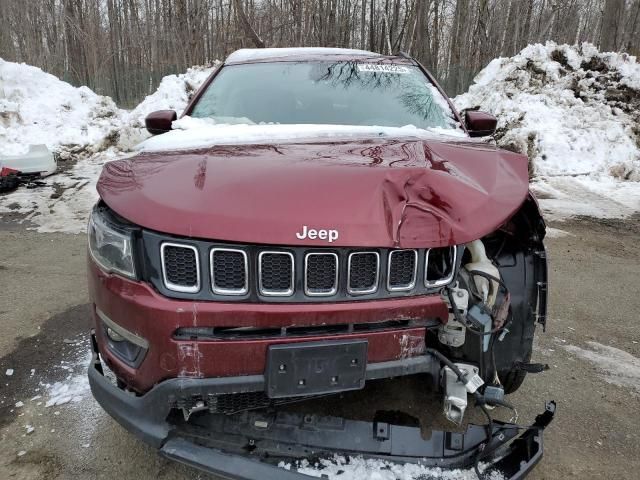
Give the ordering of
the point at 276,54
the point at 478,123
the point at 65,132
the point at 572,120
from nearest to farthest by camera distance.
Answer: the point at 478,123
the point at 276,54
the point at 572,120
the point at 65,132

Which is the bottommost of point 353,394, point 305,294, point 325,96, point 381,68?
point 353,394

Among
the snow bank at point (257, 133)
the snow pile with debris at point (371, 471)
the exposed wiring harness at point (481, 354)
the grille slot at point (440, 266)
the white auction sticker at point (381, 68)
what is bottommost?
the snow pile with debris at point (371, 471)

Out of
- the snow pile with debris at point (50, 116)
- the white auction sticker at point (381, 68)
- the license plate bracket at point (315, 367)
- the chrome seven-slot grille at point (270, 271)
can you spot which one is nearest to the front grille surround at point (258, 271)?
the chrome seven-slot grille at point (270, 271)

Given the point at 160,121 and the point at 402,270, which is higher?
the point at 160,121

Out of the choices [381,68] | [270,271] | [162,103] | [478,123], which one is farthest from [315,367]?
[162,103]

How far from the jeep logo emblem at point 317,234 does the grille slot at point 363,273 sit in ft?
0.36

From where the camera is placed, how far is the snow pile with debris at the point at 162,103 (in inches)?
412

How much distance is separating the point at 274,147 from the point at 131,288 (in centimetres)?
89

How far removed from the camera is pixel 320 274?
1.70 metres

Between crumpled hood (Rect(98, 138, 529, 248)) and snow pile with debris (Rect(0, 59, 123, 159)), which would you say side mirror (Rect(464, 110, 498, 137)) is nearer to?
crumpled hood (Rect(98, 138, 529, 248))

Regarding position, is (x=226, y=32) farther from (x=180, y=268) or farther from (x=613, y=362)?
(x=180, y=268)

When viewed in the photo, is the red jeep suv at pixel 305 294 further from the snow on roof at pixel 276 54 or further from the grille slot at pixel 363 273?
the snow on roof at pixel 276 54

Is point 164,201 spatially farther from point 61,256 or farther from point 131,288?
point 61,256

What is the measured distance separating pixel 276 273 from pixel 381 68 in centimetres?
245
